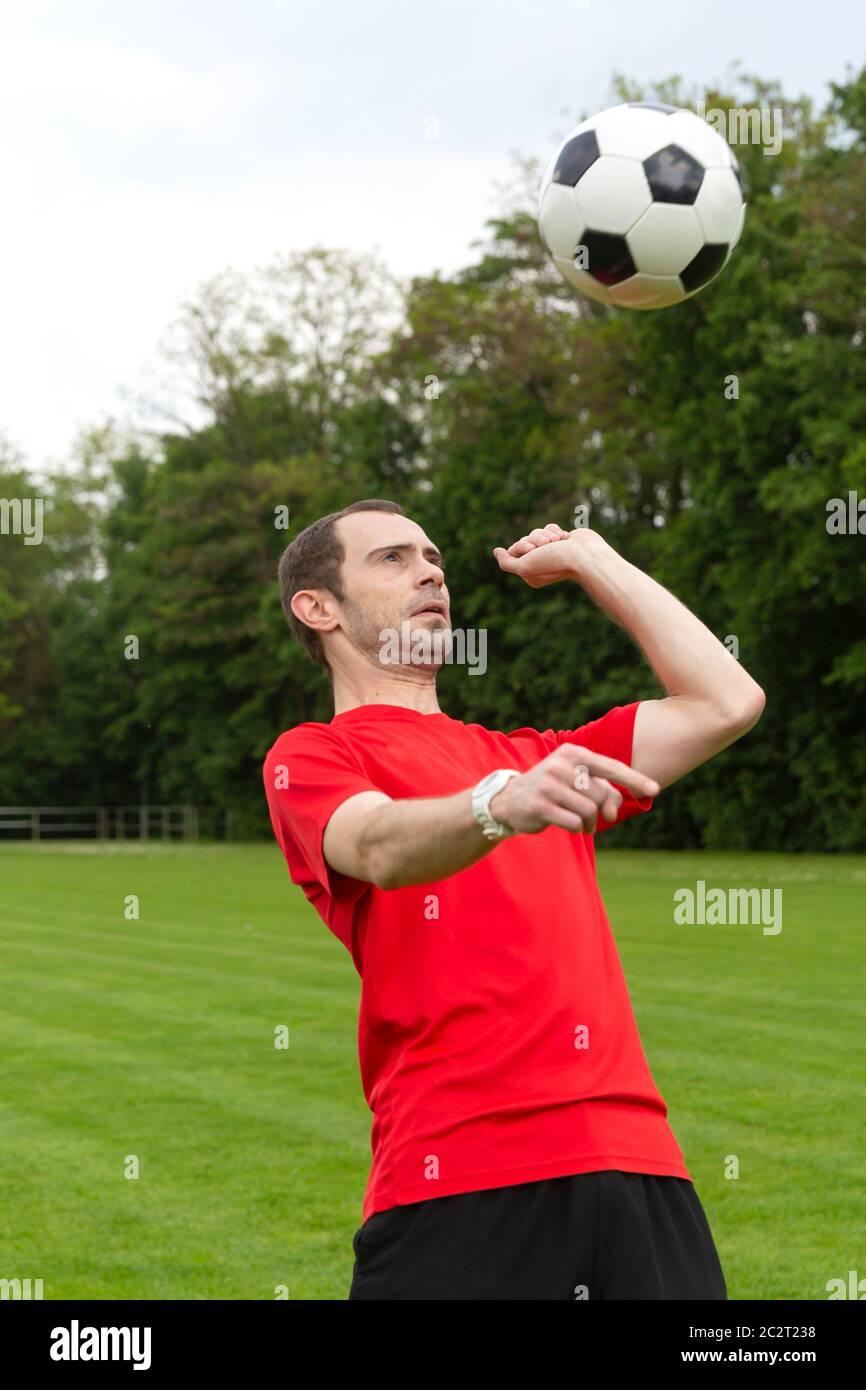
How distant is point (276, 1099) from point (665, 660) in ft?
20.7

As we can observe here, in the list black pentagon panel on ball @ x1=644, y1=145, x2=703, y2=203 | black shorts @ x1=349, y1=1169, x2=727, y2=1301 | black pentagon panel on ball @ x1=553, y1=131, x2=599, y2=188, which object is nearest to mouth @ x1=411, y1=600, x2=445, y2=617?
black shorts @ x1=349, y1=1169, x2=727, y2=1301

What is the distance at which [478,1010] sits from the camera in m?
2.80

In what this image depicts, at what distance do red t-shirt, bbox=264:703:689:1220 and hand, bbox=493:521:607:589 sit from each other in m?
0.54

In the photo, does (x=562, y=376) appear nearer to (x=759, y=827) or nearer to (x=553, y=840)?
(x=759, y=827)

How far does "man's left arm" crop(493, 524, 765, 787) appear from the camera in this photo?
129 inches

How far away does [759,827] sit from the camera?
36.8 m

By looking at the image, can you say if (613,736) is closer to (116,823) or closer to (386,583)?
(386,583)

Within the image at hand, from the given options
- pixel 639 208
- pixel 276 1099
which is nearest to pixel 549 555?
pixel 639 208

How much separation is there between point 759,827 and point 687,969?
23812 millimetres

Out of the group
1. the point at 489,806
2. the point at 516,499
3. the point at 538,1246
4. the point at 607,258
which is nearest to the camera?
the point at 489,806

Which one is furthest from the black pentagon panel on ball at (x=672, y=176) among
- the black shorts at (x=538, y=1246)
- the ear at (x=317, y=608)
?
the black shorts at (x=538, y=1246)

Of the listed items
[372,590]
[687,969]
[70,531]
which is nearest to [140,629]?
[70,531]

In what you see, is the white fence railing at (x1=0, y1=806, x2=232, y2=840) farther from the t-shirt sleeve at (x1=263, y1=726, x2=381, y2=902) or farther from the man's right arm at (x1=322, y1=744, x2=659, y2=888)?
the man's right arm at (x1=322, y1=744, x2=659, y2=888)
